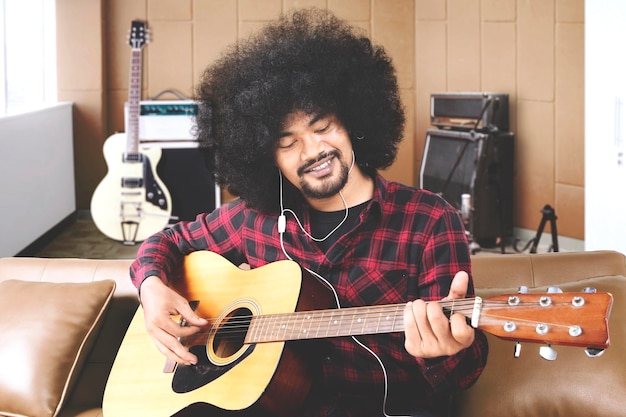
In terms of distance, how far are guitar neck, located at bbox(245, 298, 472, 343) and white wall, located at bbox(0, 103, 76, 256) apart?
3895 mm

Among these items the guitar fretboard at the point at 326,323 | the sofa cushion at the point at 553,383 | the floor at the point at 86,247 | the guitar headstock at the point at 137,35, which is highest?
the guitar headstock at the point at 137,35

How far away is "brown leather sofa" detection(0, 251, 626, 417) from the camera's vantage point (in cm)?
178

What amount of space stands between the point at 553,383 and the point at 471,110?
4614mm

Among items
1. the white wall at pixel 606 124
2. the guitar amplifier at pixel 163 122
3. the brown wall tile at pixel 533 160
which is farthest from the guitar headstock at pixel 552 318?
the guitar amplifier at pixel 163 122

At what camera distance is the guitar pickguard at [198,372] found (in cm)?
165

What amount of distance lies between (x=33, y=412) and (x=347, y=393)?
797mm

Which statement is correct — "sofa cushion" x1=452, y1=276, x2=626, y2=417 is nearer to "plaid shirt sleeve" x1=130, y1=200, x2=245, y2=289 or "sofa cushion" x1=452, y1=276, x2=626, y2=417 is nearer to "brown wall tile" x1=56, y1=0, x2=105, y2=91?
"plaid shirt sleeve" x1=130, y1=200, x2=245, y2=289

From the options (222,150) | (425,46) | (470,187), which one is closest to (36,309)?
(222,150)

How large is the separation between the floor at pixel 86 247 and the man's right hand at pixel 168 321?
4.04 m

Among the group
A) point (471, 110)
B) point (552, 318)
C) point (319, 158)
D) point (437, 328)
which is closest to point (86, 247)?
point (471, 110)

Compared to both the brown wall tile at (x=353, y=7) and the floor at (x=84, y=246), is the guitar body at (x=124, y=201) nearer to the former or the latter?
the floor at (x=84, y=246)

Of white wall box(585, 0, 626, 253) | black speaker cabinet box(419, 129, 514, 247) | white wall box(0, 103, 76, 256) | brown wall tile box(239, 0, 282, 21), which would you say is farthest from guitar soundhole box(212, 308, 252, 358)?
brown wall tile box(239, 0, 282, 21)

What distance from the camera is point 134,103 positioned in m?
6.51

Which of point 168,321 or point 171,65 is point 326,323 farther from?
point 171,65
